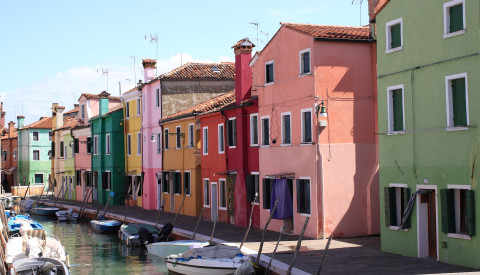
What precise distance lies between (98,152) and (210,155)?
1941 cm

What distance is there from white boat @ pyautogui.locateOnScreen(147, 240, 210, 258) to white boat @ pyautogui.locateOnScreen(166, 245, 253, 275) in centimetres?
190

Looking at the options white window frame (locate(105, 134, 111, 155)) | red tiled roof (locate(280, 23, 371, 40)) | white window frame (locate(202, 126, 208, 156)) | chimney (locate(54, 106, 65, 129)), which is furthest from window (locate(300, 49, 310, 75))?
chimney (locate(54, 106, 65, 129))

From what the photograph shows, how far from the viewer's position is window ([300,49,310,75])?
82.1 ft

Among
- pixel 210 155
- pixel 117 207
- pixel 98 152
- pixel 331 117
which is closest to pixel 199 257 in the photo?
pixel 331 117

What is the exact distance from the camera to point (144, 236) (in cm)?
2953

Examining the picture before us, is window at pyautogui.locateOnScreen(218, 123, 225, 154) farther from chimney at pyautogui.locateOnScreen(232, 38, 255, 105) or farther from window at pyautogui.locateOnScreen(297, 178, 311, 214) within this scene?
window at pyautogui.locateOnScreen(297, 178, 311, 214)

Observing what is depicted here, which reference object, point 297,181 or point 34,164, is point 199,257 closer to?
point 297,181

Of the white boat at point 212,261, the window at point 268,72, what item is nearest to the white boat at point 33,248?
the white boat at point 212,261

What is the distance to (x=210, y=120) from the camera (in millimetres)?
34094

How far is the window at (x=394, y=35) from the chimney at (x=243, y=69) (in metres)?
10.4

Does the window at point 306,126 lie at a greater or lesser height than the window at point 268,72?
lesser

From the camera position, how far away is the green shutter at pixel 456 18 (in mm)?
17703

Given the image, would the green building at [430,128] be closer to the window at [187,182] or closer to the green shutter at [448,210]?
the green shutter at [448,210]

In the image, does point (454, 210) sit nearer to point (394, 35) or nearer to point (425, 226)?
point (425, 226)
